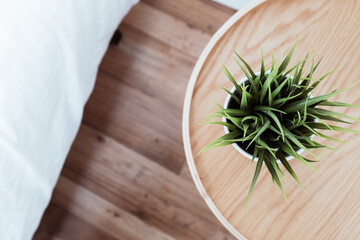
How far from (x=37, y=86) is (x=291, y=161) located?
1.72 ft

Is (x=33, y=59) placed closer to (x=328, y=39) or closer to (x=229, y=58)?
(x=229, y=58)

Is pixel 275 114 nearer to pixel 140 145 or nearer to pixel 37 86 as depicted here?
pixel 37 86

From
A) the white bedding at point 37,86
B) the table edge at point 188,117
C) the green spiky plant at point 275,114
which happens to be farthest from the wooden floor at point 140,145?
the green spiky plant at point 275,114

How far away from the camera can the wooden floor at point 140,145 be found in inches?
41.3

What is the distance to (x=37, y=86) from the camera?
0.72m

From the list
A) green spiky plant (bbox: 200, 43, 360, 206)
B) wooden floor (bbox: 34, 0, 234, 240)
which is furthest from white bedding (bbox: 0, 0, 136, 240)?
green spiky plant (bbox: 200, 43, 360, 206)

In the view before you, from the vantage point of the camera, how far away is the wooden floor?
1.05 m

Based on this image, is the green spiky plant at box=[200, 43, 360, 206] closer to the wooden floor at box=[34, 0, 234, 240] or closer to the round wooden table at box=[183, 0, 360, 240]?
the round wooden table at box=[183, 0, 360, 240]

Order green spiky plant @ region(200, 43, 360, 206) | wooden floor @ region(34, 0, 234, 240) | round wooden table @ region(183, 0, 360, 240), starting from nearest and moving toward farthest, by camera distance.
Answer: green spiky plant @ region(200, 43, 360, 206) < round wooden table @ region(183, 0, 360, 240) < wooden floor @ region(34, 0, 234, 240)

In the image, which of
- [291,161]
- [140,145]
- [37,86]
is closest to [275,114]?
[291,161]

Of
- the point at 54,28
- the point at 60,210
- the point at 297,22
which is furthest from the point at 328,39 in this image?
the point at 60,210

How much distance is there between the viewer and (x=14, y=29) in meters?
0.69

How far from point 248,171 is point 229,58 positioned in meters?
0.21

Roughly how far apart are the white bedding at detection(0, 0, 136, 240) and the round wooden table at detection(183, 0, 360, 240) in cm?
30
